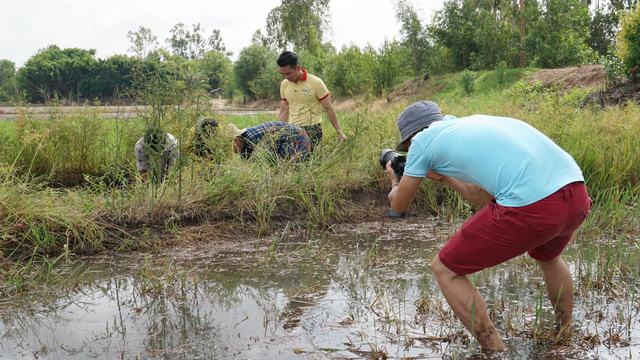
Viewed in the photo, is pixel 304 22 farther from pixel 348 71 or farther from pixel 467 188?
pixel 467 188

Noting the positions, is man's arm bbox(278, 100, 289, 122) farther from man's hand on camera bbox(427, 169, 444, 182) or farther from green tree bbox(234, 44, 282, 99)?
green tree bbox(234, 44, 282, 99)

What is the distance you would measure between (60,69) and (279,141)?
5261cm

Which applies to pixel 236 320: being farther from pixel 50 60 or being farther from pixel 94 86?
pixel 50 60

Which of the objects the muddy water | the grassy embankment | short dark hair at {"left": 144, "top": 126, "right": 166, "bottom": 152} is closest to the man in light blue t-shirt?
the muddy water

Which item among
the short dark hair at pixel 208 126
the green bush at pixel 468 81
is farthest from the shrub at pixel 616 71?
the short dark hair at pixel 208 126

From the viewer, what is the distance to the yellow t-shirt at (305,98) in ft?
22.1

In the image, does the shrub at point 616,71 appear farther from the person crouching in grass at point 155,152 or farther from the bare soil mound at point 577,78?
the person crouching in grass at point 155,152

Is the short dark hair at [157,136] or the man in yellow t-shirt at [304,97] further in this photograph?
the man in yellow t-shirt at [304,97]

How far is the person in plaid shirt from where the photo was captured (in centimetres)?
608

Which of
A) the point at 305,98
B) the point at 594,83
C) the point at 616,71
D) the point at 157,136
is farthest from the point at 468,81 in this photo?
the point at 157,136

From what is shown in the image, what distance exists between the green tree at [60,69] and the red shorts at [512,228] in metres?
49.0

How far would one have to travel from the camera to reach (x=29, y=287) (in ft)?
12.4

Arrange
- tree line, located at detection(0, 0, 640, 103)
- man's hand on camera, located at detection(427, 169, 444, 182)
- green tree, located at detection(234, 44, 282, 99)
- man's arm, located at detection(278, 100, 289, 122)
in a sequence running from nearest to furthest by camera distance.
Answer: man's hand on camera, located at detection(427, 169, 444, 182) < man's arm, located at detection(278, 100, 289, 122) < tree line, located at detection(0, 0, 640, 103) < green tree, located at detection(234, 44, 282, 99)

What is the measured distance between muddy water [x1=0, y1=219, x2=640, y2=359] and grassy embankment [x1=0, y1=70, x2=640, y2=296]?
1.80ft
